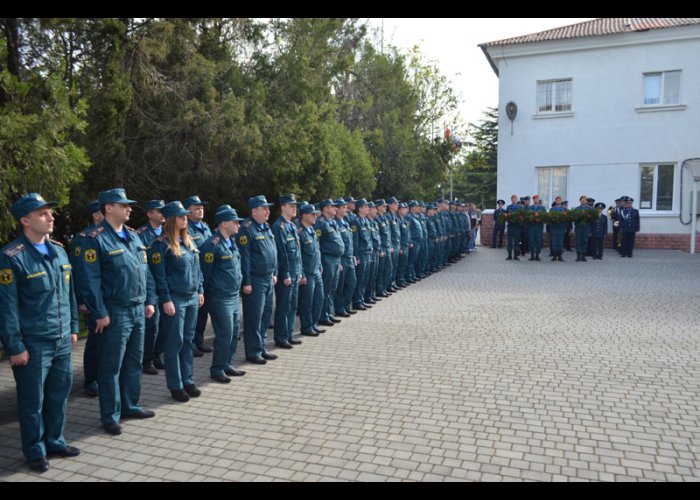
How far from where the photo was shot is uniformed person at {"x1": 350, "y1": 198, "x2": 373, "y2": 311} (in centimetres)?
1117

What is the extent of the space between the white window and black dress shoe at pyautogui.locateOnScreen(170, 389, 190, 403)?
21946 mm

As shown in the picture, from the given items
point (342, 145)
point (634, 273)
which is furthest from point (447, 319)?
point (342, 145)

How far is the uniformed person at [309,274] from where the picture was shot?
8797 mm

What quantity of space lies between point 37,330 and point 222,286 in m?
2.35

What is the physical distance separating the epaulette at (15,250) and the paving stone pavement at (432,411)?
160 centimetres

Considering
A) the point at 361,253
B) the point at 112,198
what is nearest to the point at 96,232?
the point at 112,198

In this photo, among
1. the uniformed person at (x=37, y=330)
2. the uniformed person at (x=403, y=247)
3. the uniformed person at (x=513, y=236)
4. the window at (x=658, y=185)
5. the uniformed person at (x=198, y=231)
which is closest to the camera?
the uniformed person at (x=37, y=330)

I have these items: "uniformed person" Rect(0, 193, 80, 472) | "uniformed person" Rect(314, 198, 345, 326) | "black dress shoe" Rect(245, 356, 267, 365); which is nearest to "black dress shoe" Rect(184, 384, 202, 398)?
"black dress shoe" Rect(245, 356, 267, 365)

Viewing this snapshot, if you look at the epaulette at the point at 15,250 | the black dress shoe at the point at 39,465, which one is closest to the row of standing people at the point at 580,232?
the epaulette at the point at 15,250

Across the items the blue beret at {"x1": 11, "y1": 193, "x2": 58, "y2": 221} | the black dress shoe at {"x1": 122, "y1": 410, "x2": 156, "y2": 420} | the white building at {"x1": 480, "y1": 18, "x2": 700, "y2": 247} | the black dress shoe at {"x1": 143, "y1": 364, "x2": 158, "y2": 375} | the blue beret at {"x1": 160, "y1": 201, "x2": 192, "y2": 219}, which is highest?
the white building at {"x1": 480, "y1": 18, "x2": 700, "y2": 247}

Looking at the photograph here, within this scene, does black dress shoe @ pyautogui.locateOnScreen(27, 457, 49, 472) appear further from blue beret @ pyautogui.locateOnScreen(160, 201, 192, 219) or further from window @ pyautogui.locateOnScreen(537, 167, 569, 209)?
window @ pyautogui.locateOnScreen(537, 167, 569, 209)

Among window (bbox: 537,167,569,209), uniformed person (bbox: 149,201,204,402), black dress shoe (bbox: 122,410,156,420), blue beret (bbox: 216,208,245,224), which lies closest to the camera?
black dress shoe (bbox: 122,410,156,420)

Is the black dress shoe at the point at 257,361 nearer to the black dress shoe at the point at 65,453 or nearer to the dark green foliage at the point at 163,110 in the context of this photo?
the black dress shoe at the point at 65,453

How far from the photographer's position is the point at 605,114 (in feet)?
74.8
